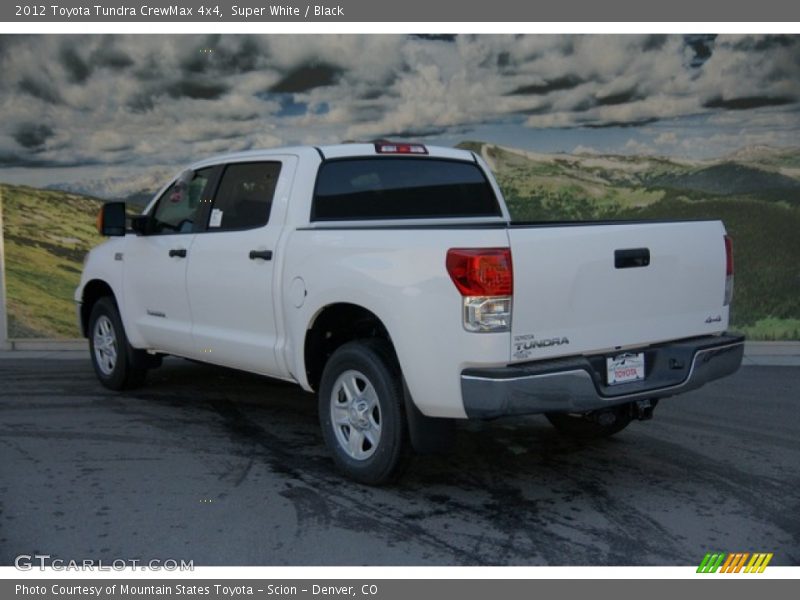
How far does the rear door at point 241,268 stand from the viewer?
564cm

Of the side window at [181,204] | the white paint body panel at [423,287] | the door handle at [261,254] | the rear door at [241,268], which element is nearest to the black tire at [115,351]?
the side window at [181,204]

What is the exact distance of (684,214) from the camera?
1045 cm

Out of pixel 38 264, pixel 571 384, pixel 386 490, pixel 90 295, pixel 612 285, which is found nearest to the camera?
pixel 571 384

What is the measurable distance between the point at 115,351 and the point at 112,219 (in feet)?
4.00

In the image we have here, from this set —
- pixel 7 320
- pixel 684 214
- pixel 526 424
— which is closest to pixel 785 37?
pixel 684 214

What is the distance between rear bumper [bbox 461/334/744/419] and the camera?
4301mm

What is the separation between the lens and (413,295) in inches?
177

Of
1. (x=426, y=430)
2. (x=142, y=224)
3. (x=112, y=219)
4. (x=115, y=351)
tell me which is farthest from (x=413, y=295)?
(x=115, y=351)

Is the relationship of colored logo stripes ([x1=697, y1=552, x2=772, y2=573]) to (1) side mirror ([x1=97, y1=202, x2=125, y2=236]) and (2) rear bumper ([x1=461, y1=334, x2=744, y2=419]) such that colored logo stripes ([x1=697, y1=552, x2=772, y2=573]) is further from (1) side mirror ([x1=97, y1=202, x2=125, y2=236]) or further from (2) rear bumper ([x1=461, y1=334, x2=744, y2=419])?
(1) side mirror ([x1=97, y1=202, x2=125, y2=236])

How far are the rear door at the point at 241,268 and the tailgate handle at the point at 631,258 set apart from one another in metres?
2.02

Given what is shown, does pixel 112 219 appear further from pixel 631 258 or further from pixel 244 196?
pixel 631 258

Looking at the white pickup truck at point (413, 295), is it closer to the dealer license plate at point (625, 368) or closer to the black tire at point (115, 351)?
the dealer license plate at point (625, 368)

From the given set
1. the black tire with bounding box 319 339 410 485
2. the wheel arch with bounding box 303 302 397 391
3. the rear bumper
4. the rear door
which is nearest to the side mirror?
the rear door

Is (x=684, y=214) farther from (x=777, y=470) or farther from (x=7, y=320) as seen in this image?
(x=7, y=320)
